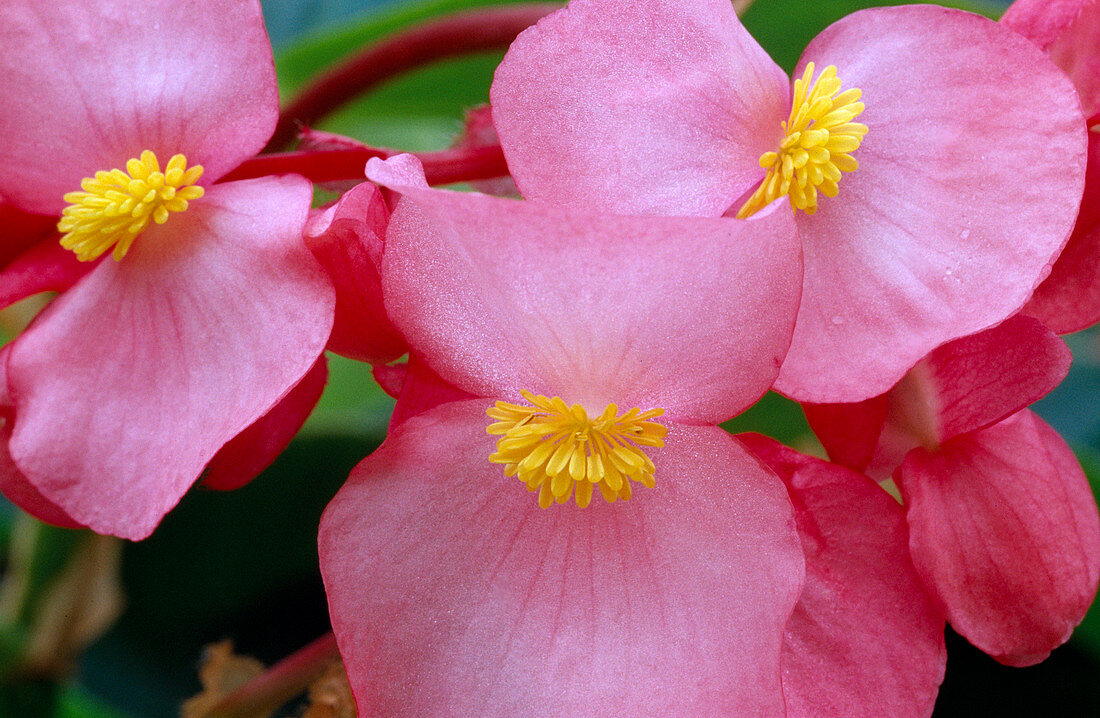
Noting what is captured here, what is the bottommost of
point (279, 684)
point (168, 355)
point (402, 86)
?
point (279, 684)

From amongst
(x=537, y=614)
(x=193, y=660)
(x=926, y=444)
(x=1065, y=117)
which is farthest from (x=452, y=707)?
(x=193, y=660)

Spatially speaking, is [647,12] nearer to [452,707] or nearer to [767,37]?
[452,707]

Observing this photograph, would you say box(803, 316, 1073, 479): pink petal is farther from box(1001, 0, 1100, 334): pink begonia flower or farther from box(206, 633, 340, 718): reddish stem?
box(206, 633, 340, 718): reddish stem

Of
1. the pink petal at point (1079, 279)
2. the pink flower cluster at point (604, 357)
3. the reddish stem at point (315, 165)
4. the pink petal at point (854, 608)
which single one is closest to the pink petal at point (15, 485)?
the pink flower cluster at point (604, 357)

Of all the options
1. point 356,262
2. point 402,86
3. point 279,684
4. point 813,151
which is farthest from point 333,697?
point 402,86

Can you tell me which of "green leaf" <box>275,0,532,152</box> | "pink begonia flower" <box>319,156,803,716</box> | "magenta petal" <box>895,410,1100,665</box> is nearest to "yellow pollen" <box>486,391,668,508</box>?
"pink begonia flower" <box>319,156,803,716</box>

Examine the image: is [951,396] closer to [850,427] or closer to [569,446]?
[850,427]
